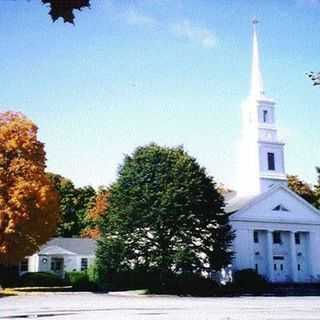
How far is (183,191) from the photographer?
42.0 metres

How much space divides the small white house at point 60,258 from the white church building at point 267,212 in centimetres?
1866

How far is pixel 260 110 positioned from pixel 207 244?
21343 mm

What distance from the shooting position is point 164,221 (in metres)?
41.4

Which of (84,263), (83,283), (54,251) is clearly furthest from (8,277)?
(84,263)

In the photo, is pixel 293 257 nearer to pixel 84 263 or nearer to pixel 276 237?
pixel 276 237

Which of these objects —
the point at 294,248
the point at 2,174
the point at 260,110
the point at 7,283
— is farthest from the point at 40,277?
the point at 260,110

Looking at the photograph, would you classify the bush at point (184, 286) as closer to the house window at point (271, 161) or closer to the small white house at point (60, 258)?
the house window at point (271, 161)

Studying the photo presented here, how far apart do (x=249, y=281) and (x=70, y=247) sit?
24426 mm

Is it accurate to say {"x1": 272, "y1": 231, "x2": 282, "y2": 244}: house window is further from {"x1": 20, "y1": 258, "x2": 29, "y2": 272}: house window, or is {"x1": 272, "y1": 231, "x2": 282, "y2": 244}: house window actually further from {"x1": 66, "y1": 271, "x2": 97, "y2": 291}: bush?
{"x1": 20, "y1": 258, "x2": 29, "y2": 272}: house window

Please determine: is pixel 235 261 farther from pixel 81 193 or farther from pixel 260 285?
pixel 81 193

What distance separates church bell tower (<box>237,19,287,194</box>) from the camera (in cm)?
5706

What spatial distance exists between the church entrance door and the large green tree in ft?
34.3

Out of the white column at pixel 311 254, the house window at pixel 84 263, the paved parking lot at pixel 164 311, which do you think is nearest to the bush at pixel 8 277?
the house window at pixel 84 263

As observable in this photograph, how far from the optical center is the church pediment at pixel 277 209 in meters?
52.0
